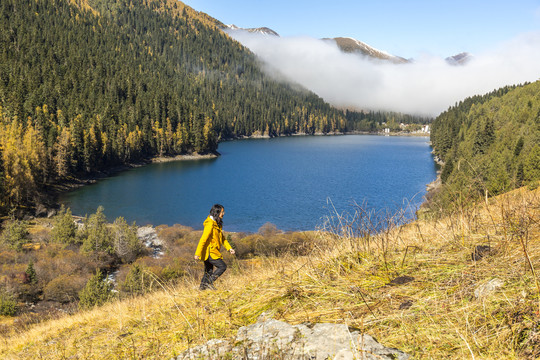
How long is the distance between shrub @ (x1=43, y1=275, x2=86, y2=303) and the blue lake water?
19350 millimetres

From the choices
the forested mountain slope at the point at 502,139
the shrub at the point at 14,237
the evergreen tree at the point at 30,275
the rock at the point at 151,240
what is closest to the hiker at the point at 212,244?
the forested mountain slope at the point at 502,139

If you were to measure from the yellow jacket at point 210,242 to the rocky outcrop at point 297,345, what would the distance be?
382 cm

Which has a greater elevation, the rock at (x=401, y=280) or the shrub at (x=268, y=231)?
the rock at (x=401, y=280)

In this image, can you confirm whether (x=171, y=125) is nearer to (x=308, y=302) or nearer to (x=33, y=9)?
(x=33, y=9)

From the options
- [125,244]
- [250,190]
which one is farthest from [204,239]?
[250,190]

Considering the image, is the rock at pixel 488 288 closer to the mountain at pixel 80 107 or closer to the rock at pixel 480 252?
the rock at pixel 480 252

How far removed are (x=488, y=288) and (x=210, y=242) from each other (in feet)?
16.9

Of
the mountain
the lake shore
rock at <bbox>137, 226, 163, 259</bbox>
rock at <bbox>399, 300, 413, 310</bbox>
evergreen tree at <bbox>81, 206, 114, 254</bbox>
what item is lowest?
rock at <bbox>137, 226, 163, 259</bbox>

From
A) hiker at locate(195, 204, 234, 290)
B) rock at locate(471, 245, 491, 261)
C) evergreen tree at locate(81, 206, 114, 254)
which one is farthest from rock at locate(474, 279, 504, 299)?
evergreen tree at locate(81, 206, 114, 254)

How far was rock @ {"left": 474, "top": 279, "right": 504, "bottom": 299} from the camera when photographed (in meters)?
2.26

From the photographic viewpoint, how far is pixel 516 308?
6.53 ft

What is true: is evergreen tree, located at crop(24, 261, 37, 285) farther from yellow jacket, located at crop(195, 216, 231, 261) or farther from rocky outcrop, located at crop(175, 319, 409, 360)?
rocky outcrop, located at crop(175, 319, 409, 360)

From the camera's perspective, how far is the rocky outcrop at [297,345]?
79.4 inches

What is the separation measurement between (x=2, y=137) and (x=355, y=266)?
61.2m
